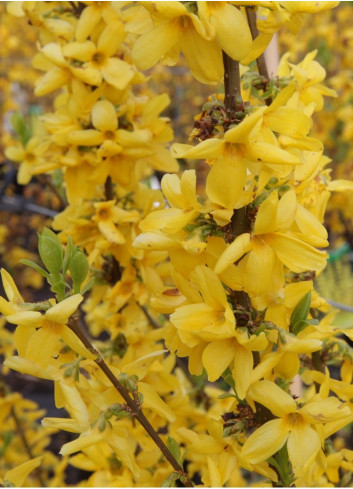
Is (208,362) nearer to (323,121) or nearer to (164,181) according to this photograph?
(164,181)

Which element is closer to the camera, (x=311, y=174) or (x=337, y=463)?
(x=311, y=174)

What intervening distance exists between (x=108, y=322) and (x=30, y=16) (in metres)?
0.65

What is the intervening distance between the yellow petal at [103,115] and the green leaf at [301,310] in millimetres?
546

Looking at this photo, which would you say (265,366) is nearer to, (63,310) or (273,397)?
(273,397)

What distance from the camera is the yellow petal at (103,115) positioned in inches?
44.0

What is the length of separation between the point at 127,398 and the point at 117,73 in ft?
2.02

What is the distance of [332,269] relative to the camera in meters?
3.07

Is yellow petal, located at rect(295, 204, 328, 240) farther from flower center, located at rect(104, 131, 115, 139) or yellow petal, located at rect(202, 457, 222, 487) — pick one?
flower center, located at rect(104, 131, 115, 139)

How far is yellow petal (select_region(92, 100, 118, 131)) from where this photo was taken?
112 centimetres

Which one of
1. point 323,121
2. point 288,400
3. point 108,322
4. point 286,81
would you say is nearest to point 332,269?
point 323,121

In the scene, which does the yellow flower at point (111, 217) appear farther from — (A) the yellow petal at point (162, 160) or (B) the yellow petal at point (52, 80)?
(B) the yellow petal at point (52, 80)

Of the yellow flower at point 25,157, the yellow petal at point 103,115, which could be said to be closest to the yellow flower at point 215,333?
the yellow petal at point 103,115

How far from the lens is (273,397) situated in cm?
71

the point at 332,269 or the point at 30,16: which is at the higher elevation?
the point at 30,16
